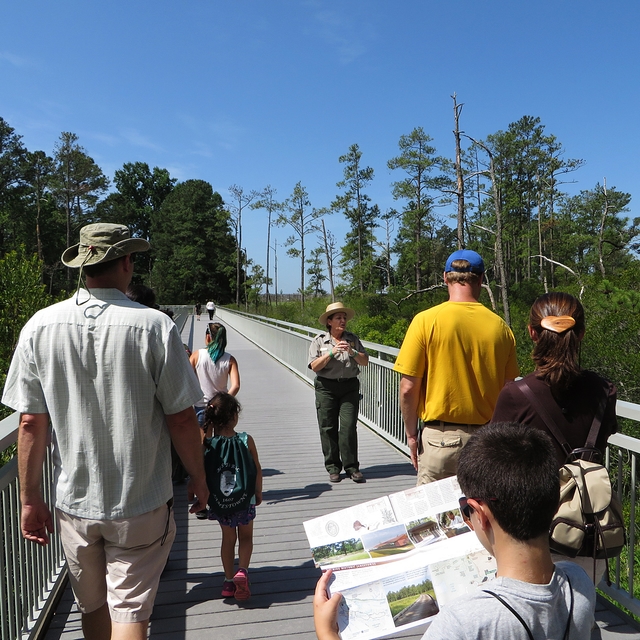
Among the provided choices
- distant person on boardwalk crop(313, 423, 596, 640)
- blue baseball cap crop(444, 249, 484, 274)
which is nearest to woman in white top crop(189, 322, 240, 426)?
blue baseball cap crop(444, 249, 484, 274)

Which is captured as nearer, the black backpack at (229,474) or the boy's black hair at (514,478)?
the boy's black hair at (514,478)

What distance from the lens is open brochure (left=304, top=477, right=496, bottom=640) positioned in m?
1.49

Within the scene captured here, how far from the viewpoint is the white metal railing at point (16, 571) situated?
2.61 m

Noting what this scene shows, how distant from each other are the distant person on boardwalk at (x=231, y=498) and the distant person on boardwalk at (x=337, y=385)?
1982mm

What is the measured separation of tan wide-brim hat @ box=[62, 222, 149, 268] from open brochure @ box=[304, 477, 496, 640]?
1.30 m

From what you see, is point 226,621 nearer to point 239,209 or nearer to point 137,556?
point 137,556

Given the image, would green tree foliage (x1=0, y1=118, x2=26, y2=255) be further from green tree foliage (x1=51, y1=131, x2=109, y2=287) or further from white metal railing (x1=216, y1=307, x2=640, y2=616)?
white metal railing (x1=216, y1=307, x2=640, y2=616)

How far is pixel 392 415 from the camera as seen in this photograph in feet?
23.7

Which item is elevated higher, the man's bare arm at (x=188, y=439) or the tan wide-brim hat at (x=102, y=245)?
the tan wide-brim hat at (x=102, y=245)

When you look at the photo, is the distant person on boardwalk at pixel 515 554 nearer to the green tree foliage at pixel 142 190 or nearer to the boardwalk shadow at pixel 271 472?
the boardwalk shadow at pixel 271 472

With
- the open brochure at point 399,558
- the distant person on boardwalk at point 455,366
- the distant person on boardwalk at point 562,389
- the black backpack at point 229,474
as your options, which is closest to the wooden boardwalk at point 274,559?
the black backpack at point 229,474

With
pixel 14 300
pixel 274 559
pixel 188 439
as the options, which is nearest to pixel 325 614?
pixel 188 439

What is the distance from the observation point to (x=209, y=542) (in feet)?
14.3

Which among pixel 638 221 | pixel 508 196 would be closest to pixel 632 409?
pixel 508 196
